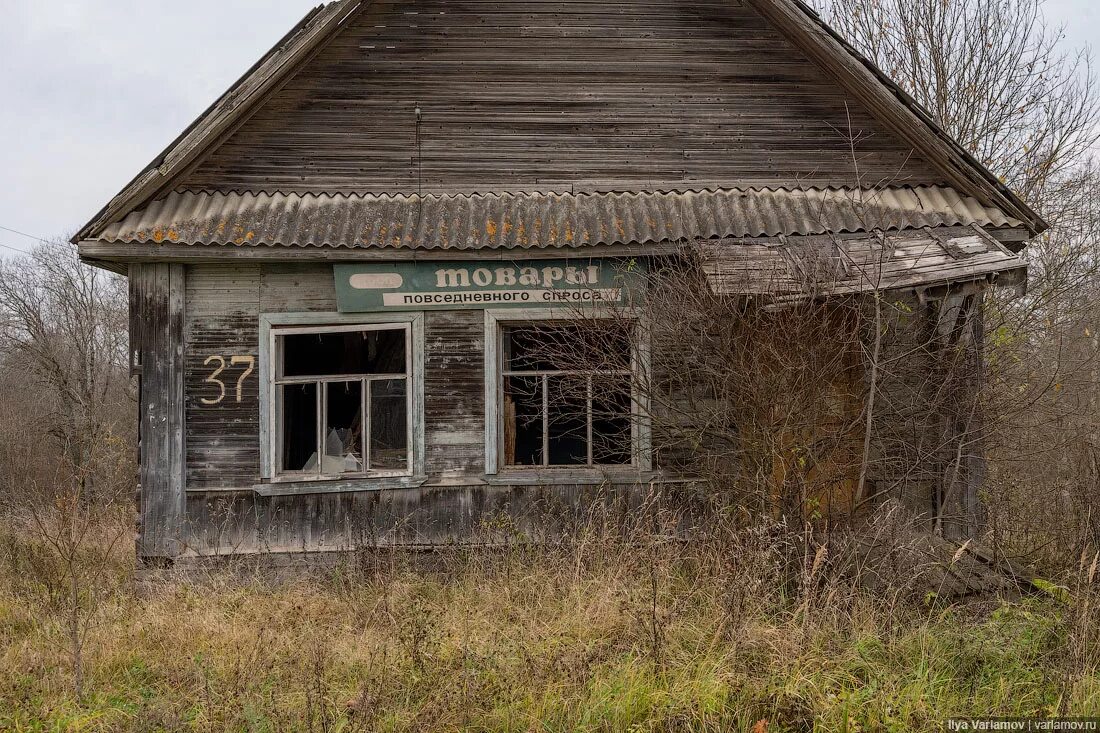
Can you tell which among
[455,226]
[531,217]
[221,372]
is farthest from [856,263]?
[221,372]

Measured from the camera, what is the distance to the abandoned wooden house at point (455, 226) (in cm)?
720

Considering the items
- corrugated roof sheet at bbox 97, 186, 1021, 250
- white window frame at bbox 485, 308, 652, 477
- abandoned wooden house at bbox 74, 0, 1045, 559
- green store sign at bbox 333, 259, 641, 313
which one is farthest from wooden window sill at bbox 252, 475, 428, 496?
corrugated roof sheet at bbox 97, 186, 1021, 250

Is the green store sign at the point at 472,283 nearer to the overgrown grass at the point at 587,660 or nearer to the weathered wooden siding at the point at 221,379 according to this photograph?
the weathered wooden siding at the point at 221,379

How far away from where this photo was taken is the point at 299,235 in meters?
7.16

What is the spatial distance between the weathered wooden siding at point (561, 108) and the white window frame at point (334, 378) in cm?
141

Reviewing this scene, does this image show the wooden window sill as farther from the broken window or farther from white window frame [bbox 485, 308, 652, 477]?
the broken window

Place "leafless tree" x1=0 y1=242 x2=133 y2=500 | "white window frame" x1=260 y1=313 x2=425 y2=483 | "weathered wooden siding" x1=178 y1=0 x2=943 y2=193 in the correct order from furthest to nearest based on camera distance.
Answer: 1. "leafless tree" x1=0 y1=242 x2=133 y2=500
2. "weathered wooden siding" x1=178 y1=0 x2=943 y2=193
3. "white window frame" x1=260 y1=313 x2=425 y2=483

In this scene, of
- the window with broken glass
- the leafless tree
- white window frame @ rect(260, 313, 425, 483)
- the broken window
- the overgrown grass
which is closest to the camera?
the overgrown grass

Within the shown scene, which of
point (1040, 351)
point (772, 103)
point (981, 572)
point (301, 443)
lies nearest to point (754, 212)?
point (772, 103)

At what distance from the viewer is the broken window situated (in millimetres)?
6727

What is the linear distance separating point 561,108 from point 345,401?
3.60 meters

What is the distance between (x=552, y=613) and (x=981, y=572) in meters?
3.29

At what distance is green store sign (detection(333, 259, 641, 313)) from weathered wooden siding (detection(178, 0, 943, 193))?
102 centimetres

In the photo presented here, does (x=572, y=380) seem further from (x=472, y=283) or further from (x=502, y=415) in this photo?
(x=472, y=283)
